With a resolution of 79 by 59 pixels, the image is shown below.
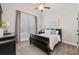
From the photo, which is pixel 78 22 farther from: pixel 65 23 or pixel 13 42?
pixel 13 42

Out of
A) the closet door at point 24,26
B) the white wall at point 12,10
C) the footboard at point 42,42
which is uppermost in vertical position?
the white wall at point 12,10

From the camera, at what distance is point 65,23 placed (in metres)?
2.28

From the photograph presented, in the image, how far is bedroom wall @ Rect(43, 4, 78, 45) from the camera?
84.0 inches

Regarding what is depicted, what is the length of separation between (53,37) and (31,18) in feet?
3.37

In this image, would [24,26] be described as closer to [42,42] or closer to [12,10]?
[12,10]

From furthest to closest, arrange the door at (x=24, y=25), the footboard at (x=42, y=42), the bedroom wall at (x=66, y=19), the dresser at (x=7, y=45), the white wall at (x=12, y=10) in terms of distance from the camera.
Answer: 1. the footboard at (x=42, y=42)
2. the bedroom wall at (x=66, y=19)
3. the door at (x=24, y=25)
4. the white wall at (x=12, y=10)
5. the dresser at (x=7, y=45)

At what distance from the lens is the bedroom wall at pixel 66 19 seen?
7.00ft

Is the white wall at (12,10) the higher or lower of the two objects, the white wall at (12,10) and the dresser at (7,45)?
the higher

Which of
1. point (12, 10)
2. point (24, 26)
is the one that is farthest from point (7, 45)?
point (12, 10)

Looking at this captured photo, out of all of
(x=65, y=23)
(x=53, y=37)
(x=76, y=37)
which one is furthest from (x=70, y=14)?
(x=53, y=37)

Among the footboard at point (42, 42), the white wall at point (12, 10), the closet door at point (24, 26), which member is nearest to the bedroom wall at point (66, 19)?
the white wall at point (12, 10)

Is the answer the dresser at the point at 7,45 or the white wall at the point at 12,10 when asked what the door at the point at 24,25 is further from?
the dresser at the point at 7,45

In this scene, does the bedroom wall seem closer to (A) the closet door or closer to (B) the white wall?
(B) the white wall

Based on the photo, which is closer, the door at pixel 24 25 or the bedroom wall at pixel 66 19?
the door at pixel 24 25
